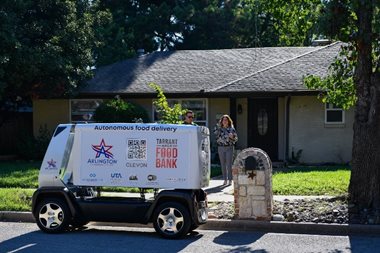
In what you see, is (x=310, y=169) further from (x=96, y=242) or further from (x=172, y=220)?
Result: (x=96, y=242)

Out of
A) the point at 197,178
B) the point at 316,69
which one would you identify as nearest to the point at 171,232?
the point at 197,178

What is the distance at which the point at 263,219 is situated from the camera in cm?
1034

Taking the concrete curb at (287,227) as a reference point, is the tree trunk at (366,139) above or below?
above

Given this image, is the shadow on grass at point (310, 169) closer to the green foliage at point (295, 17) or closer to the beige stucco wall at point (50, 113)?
the green foliage at point (295, 17)

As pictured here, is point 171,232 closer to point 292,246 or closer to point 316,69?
point 292,246

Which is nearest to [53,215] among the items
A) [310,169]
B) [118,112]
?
[310,169]

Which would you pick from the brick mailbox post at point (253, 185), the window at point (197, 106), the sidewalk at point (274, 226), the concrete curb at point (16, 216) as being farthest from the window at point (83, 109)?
the brick mailbox post at point (253, 185)

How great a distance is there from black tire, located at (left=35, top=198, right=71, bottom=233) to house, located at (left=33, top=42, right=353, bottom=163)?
1028 centimetres

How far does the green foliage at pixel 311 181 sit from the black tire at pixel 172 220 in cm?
416

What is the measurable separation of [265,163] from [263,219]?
929 mm

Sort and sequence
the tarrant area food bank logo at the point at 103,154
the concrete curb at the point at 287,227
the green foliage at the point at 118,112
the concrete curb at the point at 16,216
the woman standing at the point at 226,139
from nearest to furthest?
the tarrant area food bank logo at the point at 103,154, the concrete curb at the point at 287,227, the concrete curb at the point at 16,216, the woman standing at the point at 226,139, the green foliage at the point at 118,112

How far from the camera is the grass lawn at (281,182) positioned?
1233 cm

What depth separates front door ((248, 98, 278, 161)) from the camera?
20.6 metres

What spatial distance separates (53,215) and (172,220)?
1.92 meters
